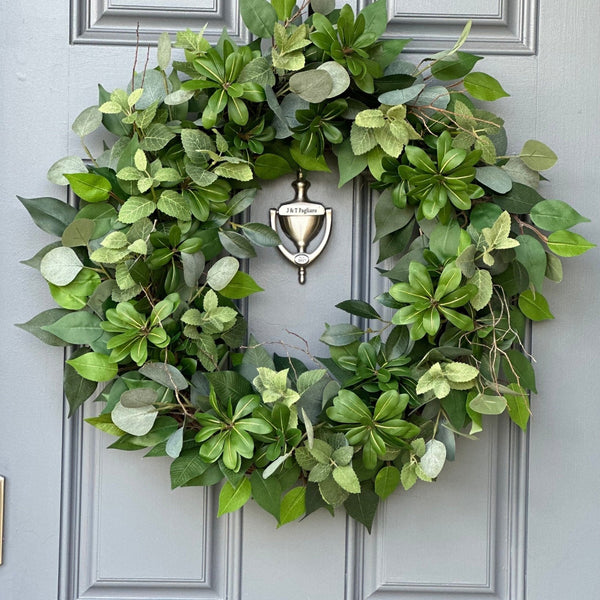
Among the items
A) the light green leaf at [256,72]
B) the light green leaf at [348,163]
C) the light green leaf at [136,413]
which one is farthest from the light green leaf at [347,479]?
the light green leaf at [256,72]

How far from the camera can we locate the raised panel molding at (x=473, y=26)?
0.82m

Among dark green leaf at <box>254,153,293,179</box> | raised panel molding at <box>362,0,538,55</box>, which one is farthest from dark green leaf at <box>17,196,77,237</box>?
raised panel molding at <box>362,0,538,55</box>

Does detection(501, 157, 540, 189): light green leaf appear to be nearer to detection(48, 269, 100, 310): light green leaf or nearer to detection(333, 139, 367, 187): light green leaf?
detection(333, 139, 367, 187): light green leaf

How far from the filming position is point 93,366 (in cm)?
75

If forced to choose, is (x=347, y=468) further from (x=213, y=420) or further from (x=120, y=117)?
(x=120, y=117)

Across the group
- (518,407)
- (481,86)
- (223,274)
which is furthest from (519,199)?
(223,274)

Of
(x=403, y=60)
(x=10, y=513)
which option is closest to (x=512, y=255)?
(x=403, y=60)

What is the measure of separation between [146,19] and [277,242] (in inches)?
12.3

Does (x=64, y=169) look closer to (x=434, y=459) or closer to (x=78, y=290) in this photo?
(x=78, y=290)

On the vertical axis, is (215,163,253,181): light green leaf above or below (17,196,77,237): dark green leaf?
above

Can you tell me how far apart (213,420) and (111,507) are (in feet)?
0.65

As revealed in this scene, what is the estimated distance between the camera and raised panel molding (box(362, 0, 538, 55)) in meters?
0.82

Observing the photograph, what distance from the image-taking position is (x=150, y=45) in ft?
2.67

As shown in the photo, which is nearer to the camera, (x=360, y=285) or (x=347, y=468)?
(x=347, y=468)
